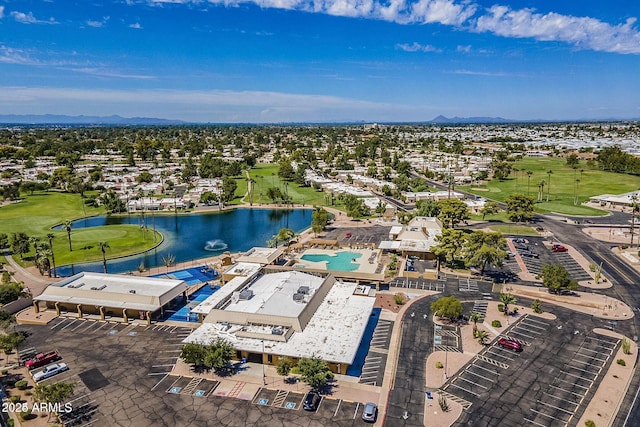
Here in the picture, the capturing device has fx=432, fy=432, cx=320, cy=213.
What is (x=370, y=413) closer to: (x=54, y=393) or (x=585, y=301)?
(x=54, y=393)

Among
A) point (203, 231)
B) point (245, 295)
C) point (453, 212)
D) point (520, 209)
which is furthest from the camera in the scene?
point (203, 231)

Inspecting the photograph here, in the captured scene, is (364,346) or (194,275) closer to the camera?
(364,346)

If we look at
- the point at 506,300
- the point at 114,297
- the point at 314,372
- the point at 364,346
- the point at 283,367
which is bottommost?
the point at 364,346

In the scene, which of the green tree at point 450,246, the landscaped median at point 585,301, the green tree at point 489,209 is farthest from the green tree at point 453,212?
the landscaped median at point 585,301

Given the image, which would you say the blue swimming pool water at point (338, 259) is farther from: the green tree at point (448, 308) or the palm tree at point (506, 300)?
the palm tree at point (506, 300)

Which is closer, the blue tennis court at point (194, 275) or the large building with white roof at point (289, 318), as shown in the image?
the large building with white roof at point (289, 318)

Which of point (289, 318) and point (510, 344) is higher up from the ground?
point (289, 318)

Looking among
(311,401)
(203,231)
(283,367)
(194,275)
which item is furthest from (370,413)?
(203,231)
